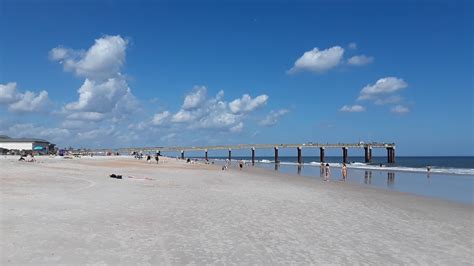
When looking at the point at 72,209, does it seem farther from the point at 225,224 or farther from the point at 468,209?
the point at 468,209

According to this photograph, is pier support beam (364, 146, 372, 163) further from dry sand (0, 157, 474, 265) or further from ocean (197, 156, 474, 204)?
dry sand (0, 157, 474, 265)

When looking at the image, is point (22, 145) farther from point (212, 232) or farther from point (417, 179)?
point (212, 232)

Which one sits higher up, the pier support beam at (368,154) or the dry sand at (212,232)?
the pier support beam at (368,154)

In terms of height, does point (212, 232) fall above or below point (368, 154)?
below

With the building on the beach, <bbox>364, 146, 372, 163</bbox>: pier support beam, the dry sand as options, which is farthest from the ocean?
the building on the beach

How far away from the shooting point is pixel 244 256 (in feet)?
24.2

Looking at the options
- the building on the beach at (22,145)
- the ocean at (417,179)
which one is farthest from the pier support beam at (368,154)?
the building on the beach at (22,145)

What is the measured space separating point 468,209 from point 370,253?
37.5 feet

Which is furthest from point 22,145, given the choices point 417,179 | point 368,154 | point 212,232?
point 212,232

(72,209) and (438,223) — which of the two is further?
(438,223)

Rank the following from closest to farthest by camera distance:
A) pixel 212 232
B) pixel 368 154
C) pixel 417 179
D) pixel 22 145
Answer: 1. pixel 212 232
2. pixel 417 179
3. pixel 22 145
4. pixel 368 154

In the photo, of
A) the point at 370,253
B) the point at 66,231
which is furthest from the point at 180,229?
the point at 370,253

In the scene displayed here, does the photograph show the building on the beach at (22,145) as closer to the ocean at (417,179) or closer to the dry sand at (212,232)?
the ocean at (417,179)

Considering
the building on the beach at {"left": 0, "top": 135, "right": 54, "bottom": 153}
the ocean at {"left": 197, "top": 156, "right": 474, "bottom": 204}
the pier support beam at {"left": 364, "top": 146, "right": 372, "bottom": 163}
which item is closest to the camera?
the ocean at {"left": 197, "top": 156, "right": 474, "bottom": 204}
